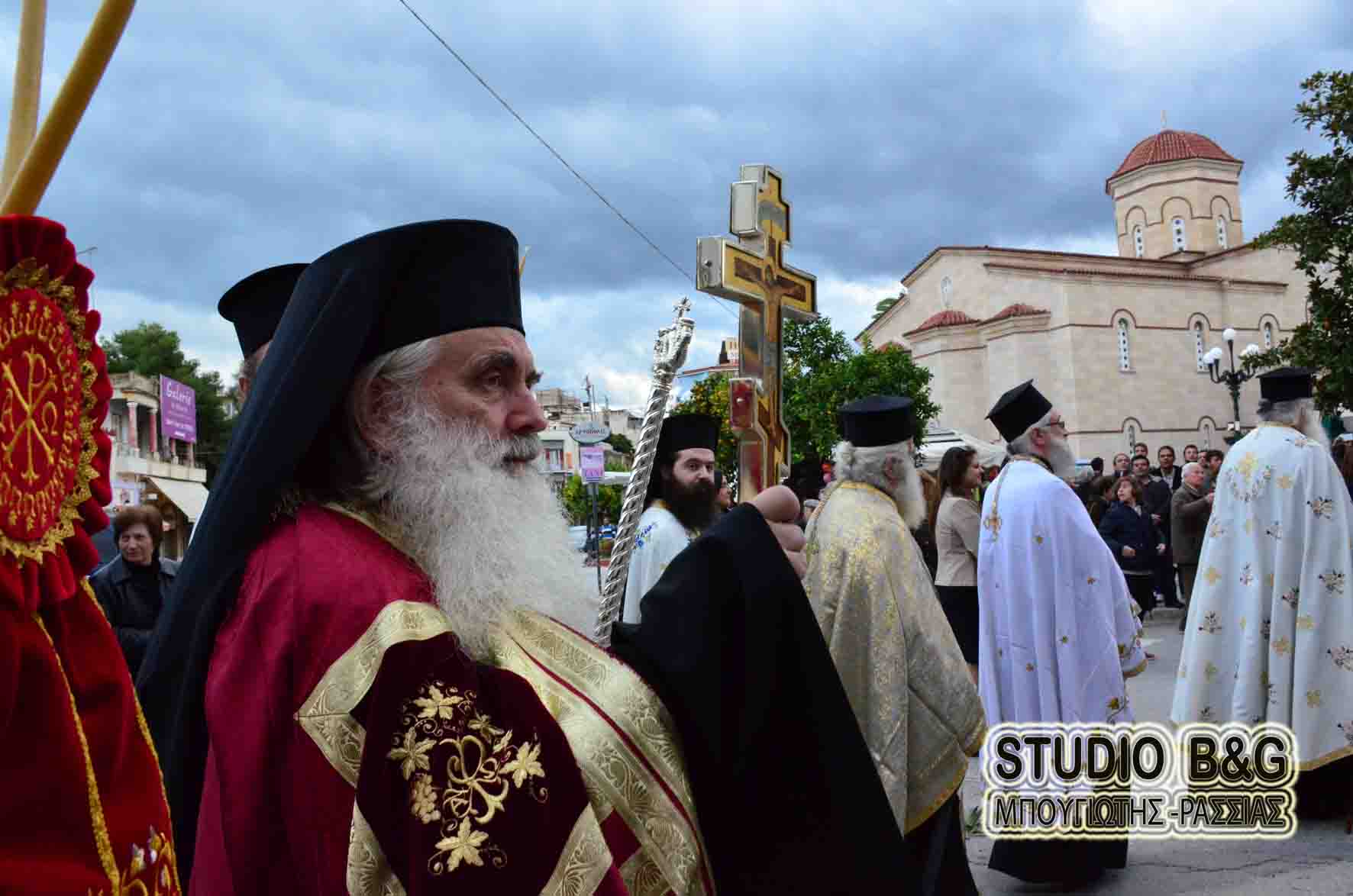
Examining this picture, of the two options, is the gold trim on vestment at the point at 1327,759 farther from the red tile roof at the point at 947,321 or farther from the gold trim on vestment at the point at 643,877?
the red tile roof at the point at 947,321

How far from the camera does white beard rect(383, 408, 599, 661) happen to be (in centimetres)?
188

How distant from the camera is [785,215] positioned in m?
5.04

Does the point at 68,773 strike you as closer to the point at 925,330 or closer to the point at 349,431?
the point at 349,431

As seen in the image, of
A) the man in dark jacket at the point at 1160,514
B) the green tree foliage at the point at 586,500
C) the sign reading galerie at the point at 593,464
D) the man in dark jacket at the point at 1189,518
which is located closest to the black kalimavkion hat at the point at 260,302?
the man in dark jacket at the point at 1189,518

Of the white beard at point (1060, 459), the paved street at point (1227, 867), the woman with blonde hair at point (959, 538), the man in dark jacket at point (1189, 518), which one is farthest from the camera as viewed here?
the man in dark jacket at point (1189, 518)

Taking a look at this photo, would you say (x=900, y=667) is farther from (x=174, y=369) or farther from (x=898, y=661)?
(x=174, y=369)

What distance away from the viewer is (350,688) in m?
1.54

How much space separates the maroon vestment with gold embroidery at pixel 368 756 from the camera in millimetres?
1475

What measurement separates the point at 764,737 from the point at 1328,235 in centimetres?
1529

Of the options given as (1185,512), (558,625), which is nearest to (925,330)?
(1185,512)

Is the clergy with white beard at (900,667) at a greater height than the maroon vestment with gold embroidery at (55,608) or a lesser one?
lesser

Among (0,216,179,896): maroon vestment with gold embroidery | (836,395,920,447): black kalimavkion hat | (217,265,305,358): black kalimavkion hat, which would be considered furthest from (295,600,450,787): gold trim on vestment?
(836,395,920,447): black kalimavkion hat

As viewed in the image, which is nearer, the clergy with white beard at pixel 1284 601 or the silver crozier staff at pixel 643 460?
the silver crozier staff at pixel 643 460

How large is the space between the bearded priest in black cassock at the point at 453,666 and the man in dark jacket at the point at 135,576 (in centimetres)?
421
